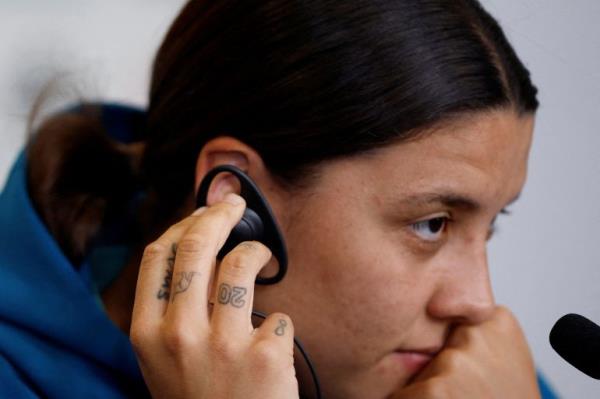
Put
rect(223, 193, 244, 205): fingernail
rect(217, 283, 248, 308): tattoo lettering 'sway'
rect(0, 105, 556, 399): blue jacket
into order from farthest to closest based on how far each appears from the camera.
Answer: rect(0, 105, 556, 399): blue jacket, rect(223, 193, 244, 205): fingernail, rect(217, 283, 248, 308): tattoo lettering 'sway'

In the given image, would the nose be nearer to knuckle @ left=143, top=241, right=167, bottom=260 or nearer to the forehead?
the forehead

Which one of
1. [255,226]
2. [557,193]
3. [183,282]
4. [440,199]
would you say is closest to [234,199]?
[255,226]

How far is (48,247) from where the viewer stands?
3.37ft

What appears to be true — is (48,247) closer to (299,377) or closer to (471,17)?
(299,377)

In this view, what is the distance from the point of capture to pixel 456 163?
0.90 m

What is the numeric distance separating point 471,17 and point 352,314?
1.35ft

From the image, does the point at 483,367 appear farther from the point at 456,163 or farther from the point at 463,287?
the point at 456,163

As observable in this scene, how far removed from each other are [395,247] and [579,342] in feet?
1.01

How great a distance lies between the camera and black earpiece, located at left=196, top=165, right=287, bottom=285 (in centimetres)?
86

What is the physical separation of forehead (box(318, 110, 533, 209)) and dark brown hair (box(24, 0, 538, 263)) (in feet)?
0.05

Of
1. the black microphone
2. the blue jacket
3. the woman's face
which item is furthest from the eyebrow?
the blue jacket

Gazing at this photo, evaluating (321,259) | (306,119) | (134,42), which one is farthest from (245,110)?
(134,42)

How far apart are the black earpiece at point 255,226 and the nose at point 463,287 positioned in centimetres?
20

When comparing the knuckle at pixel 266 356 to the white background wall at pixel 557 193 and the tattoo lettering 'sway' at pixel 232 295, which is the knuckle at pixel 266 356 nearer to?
the tattoo lettering 'sway' at pixel 232 295
